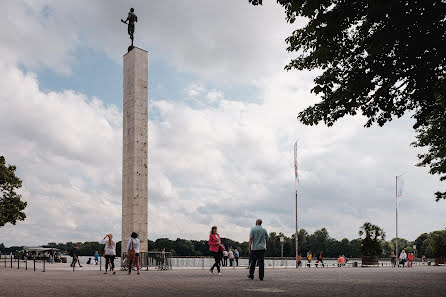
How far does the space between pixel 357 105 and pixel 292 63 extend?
2509 millimetres

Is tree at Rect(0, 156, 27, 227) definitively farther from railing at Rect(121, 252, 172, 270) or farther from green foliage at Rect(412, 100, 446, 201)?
green foliage at Rect(412, 100, 446, 201)

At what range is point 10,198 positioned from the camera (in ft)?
144

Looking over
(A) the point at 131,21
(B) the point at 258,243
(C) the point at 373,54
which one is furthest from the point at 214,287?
(A) the point at 131,21

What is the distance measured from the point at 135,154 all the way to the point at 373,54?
74.6 ft

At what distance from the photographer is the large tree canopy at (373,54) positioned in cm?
1015

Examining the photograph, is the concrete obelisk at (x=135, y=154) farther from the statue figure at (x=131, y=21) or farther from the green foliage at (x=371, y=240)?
the green foliage at (x=371, y=240)

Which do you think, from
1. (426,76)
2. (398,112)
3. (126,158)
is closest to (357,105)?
(398,112)

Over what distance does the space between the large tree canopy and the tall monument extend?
18.9m

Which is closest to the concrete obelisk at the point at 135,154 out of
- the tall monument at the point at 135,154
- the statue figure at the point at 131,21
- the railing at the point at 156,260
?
the tall monument at the point at 135,154

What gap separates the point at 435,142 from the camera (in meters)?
25.0

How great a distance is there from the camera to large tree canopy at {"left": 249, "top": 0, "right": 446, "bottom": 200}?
1015 centimetres

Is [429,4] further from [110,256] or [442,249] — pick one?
[442,249]

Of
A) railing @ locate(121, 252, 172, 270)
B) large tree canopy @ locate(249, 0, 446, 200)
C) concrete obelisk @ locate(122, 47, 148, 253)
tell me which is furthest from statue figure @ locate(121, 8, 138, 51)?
large tree canopy @ locate(249, 0, 446, 200)

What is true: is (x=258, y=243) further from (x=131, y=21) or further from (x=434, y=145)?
(x=131, y=21)
